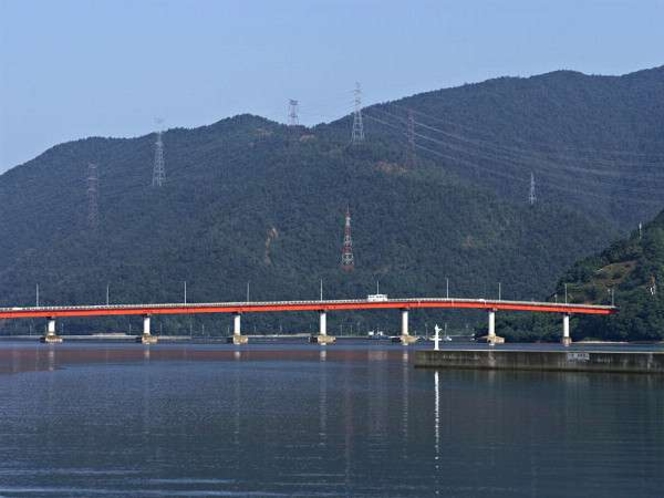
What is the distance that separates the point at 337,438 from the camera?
61.7 meters

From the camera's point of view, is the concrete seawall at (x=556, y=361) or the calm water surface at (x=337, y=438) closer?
the calm water surface at (x=337, y=438)

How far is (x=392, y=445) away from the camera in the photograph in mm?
59031

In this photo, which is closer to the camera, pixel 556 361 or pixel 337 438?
pixel 337 438

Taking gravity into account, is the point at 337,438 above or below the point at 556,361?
below

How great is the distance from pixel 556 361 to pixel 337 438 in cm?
5237

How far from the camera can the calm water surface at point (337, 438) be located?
49.2m

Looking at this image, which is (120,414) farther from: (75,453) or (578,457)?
(578,457)

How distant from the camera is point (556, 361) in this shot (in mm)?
111562

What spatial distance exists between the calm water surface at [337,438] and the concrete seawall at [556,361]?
10.7ft

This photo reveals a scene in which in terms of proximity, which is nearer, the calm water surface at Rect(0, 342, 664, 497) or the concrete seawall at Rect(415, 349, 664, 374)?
the calm water surface at Rect(0, 342, 664, 497)

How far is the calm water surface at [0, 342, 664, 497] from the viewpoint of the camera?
161 ft

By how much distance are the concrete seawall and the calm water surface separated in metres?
3.27

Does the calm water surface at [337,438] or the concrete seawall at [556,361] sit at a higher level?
the concrete seawall at [556,361]

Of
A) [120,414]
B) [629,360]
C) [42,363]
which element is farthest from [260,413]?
[42,363]
